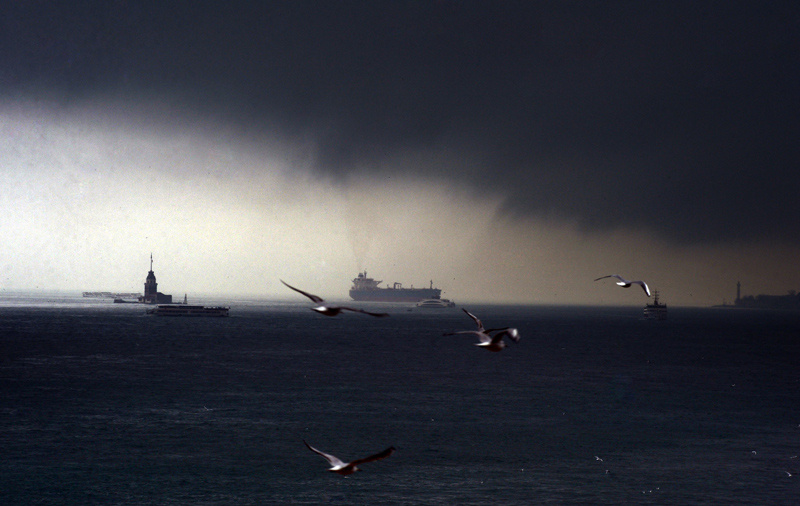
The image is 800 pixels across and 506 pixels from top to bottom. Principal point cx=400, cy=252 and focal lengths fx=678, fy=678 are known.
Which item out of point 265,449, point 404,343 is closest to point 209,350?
point 404,343

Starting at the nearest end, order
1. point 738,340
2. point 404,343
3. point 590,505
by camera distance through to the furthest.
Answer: point 590,505 < point 404,343 < point 738,340

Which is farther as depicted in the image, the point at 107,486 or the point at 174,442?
the point at 174,442

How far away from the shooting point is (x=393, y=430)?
188 ft

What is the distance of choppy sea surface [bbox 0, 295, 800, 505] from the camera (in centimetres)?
4172

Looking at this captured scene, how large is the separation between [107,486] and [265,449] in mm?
11999

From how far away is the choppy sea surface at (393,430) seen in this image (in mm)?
41719

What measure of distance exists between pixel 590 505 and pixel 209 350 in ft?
328

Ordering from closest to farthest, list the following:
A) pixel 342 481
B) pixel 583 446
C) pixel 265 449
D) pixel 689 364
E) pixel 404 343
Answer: pixel 342 481 → pixel 265 449 → pixel 583 446 → pixel 689 364 → pixel 404 343

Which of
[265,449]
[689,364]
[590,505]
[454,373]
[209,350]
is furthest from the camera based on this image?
[209,350]

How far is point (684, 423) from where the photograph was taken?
64750 millimetres

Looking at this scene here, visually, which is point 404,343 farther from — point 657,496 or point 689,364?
point 657,496

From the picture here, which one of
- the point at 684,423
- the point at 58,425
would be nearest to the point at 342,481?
the point at 58,425

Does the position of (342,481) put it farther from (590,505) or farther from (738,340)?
(738,340)

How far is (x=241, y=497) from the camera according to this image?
39812mm
